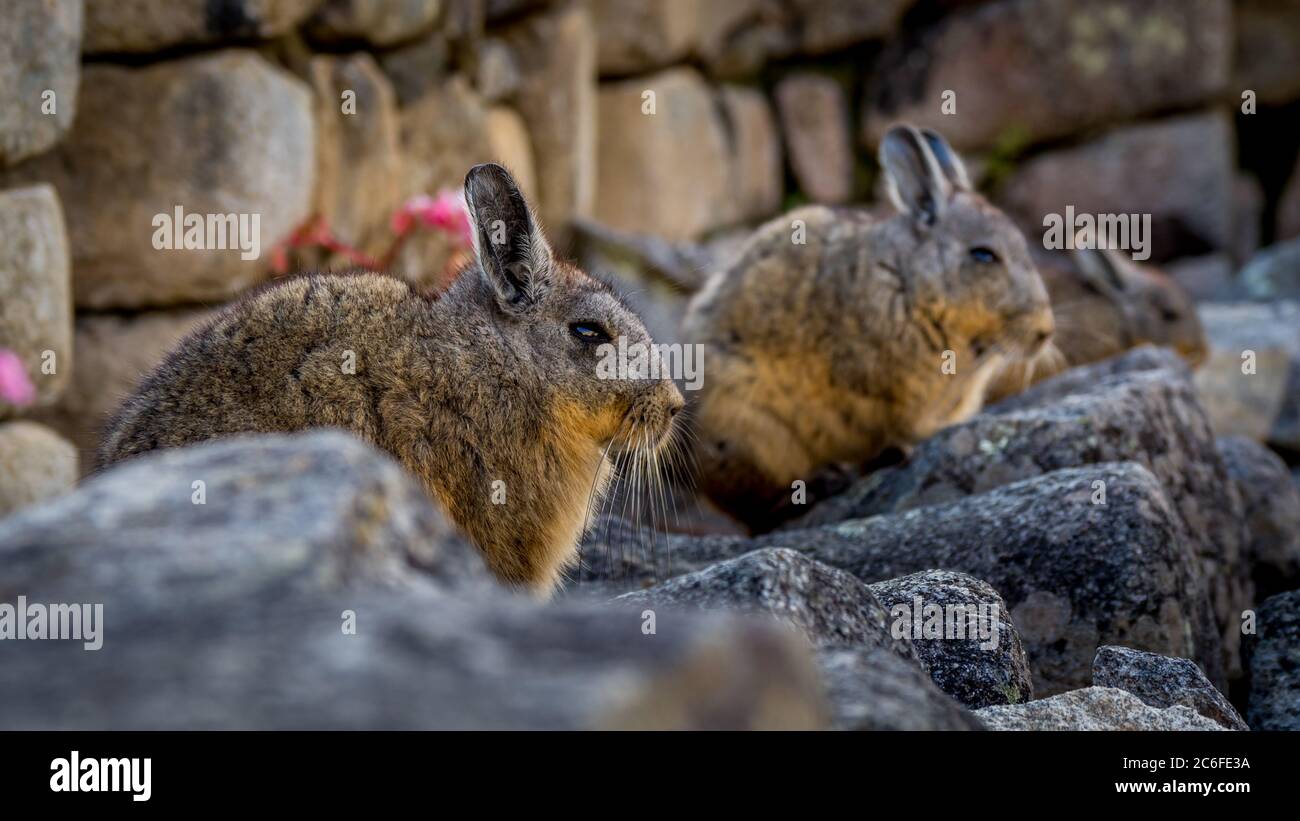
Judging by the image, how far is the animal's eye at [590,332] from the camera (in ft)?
15.7

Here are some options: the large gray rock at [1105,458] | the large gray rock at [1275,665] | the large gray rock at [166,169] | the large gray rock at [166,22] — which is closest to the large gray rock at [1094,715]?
the large gray rock at [1275,665]

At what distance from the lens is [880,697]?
2.68 m

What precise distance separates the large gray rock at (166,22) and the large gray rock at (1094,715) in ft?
18.1

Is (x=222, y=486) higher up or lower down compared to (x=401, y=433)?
lower down

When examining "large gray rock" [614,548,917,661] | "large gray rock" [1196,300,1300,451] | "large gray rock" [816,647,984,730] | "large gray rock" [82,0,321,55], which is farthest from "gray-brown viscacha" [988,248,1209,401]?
"large gray rock" [816,647,984,730]

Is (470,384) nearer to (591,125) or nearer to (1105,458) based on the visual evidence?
(1105,458)

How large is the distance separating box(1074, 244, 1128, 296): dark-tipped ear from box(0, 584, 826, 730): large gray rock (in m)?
8.46

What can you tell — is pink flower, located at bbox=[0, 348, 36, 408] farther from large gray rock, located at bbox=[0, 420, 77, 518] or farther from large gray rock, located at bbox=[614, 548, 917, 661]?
large gray rock, located at bbox=[614, 548, 917, 661]

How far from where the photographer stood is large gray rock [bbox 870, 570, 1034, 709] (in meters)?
4.09

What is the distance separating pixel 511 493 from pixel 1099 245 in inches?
268

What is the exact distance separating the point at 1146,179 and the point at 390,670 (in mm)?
12919
